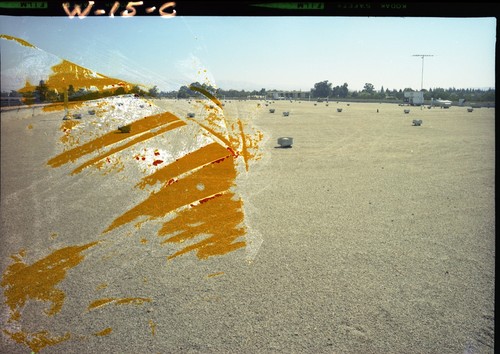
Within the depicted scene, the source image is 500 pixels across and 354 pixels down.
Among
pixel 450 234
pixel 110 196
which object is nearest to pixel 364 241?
pixel 450 234

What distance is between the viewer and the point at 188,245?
8.75 metres

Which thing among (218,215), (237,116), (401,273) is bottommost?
(401,273)

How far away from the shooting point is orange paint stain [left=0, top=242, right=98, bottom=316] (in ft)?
18.6

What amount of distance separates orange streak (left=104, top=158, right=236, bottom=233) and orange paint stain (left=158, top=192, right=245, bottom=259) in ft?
1.35

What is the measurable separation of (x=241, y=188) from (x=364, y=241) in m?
6.06

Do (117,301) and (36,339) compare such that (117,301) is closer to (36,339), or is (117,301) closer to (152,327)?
(152,327)

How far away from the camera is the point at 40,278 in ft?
22.7

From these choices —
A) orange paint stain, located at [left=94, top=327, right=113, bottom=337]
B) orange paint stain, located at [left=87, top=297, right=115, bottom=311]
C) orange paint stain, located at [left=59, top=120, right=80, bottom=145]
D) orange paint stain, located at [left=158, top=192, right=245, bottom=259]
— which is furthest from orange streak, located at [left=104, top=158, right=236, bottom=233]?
orange paint stain, located at [left=59, top=120, right=80, bottom=145]

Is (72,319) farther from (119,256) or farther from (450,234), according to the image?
(450,234)


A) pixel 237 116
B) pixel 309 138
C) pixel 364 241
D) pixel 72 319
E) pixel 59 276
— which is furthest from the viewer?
pixel 309 138

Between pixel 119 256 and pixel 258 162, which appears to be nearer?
pixel 119 256

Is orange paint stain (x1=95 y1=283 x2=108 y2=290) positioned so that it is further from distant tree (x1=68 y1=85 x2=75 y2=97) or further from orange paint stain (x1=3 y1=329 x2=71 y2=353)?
distant tree (x1=68 y1=85 x2=75 y2=97)

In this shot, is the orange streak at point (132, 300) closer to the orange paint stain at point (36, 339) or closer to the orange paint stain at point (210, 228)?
the orange paint stain at point (36, 339)

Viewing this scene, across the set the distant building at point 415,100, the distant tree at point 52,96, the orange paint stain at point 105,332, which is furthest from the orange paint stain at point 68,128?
the distant building at point 415,100
